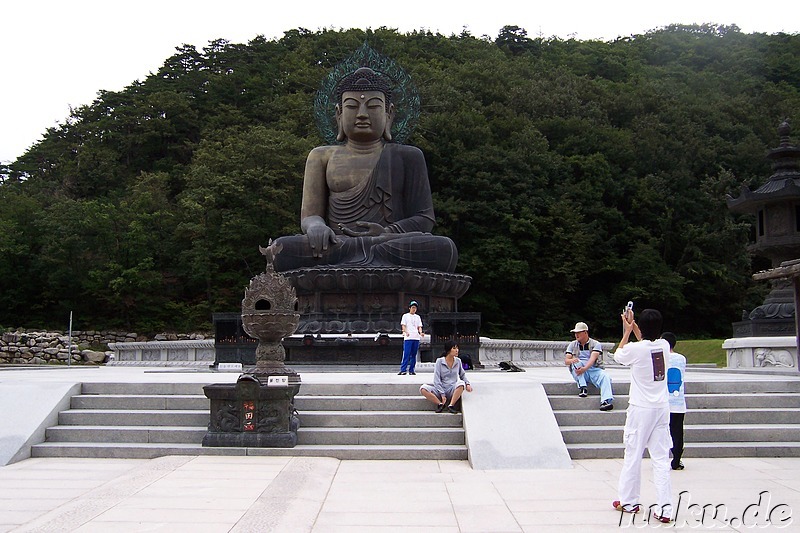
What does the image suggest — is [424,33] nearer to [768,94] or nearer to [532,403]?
[768,94]

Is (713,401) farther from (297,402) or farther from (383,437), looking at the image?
(297,402)

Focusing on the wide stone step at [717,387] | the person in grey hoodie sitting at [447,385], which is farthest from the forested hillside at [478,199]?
the person in grey hoodie sitting at [447,385]

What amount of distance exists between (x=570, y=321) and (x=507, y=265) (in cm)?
406

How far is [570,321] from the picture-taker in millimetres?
28078

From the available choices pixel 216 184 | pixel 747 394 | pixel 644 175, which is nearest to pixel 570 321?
pixel 644 175

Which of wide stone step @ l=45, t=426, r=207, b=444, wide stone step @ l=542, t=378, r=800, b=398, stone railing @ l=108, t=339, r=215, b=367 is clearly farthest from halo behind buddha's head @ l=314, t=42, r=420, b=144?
wide stone step @ l=45, t=426, r=207, b=444

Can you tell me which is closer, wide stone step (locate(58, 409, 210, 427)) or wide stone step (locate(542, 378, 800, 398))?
wide stone step (locate(58, 409, 210, 427))

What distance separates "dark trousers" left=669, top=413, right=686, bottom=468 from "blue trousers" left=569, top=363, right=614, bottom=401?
1187mm

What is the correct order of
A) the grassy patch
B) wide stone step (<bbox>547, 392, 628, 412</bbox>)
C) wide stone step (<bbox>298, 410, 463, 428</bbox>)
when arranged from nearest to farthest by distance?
wide stone step (<bbox>298, 410, 463, 428</bbox>) < wide stone step (<bbox>547, 392, 628, 412</bbox>) < the grassy patch

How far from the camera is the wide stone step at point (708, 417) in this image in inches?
290

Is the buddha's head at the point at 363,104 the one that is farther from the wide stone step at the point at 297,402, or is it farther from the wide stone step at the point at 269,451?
the wide stone step at the point at 269,451

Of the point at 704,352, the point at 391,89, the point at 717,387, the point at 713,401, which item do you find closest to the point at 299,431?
the point at 713,401

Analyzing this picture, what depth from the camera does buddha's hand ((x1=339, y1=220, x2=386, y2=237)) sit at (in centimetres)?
1444

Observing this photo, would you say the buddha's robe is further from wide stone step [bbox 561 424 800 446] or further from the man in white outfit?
the man in white outfit
